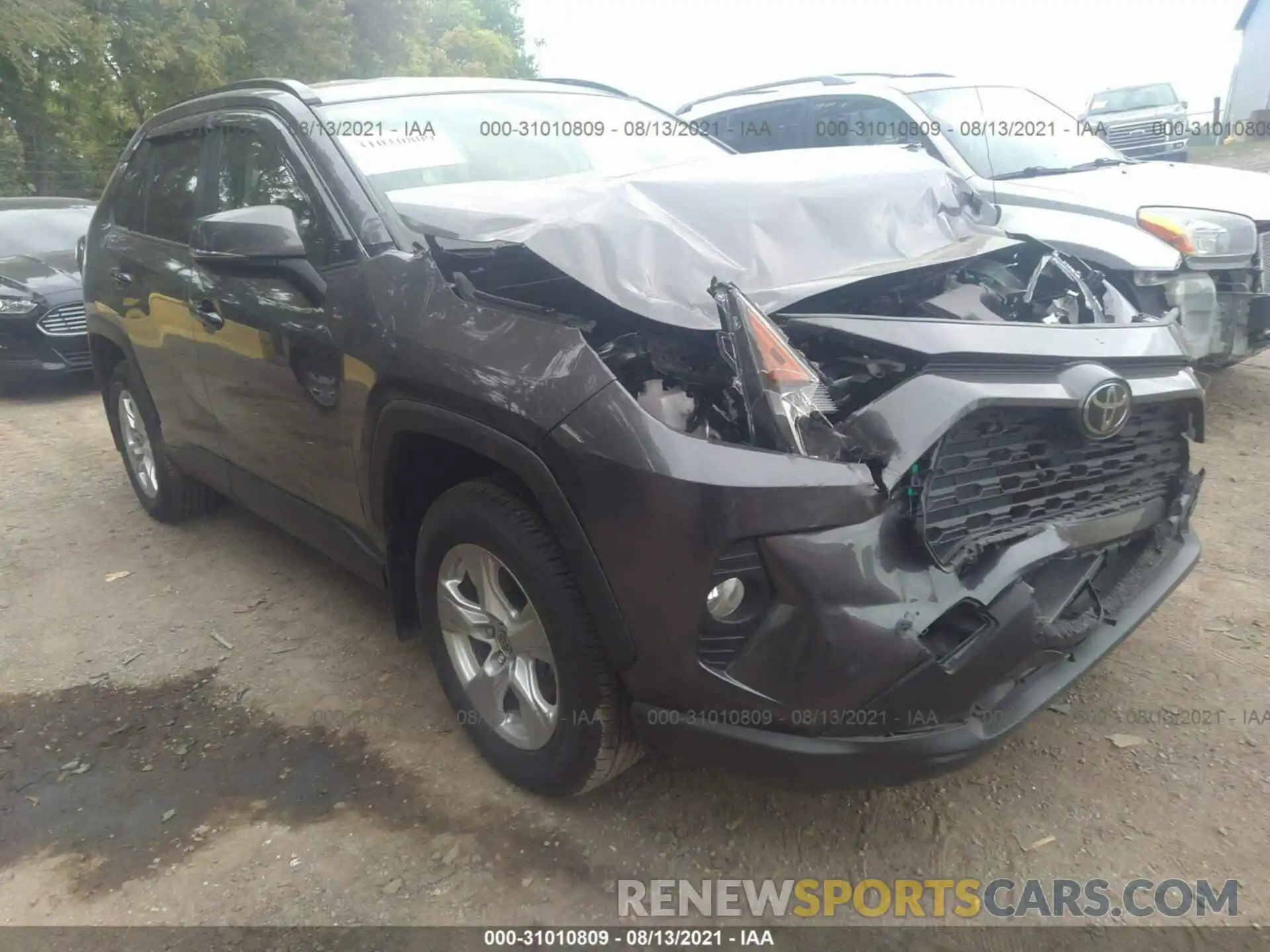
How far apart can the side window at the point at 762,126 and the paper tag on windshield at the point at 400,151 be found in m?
3.42

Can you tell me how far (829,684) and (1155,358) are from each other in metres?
1.29

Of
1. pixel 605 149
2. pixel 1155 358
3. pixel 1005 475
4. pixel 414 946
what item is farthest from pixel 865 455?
pixel 605 149

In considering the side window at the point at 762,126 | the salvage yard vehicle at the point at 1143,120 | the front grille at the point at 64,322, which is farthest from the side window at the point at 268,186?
the salvage yard vehicle at the point at 1143,120

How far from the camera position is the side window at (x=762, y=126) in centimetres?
636

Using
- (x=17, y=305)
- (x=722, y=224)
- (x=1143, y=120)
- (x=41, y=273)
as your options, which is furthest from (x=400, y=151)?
(x=1143, y=120)

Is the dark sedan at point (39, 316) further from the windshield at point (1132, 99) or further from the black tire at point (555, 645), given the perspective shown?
the windshield at point (1132, 99)

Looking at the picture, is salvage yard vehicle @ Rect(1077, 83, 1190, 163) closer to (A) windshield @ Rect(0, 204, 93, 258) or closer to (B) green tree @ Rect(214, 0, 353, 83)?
(A) windshield @ Rect(0, 204, 93, 258)

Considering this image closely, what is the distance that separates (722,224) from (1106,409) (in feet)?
3.52

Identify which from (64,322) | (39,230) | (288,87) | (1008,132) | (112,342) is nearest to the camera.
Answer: (288,87)

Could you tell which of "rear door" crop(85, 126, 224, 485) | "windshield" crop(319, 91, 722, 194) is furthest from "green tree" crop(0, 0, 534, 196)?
"windshield" crop(319, 91, 722, 194)

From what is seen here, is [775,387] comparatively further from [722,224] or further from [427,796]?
[427,796]

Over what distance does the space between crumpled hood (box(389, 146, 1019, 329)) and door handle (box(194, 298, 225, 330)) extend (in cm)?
94

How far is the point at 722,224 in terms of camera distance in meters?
2.56

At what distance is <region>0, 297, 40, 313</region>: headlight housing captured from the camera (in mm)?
7535
